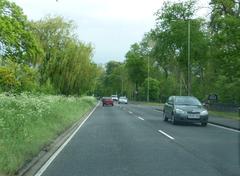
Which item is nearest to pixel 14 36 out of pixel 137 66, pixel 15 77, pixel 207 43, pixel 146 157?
pixel 15 77

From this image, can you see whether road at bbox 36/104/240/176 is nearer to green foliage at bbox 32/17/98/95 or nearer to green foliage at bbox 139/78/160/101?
green foliage at bbox 32/17/98/95

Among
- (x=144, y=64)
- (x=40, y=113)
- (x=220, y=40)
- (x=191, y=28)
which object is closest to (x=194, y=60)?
(x=191, y=28)

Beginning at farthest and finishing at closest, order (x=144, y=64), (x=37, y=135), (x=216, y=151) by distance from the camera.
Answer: (x=144, y=64)
(x=37, y=135)
(x=216, y=151)

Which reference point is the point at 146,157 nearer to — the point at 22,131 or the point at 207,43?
the point at 22,131

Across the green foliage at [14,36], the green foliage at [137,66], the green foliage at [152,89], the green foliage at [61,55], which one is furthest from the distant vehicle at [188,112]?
the green foliage at [137,66]

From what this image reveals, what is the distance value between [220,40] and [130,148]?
2537 cm

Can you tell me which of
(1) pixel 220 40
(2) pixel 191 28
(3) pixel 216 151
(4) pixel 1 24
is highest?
(2) pixel 191 28

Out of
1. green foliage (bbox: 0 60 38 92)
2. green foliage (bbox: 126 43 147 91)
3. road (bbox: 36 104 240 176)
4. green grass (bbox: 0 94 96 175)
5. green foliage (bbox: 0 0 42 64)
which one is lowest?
road (bbox: 36 104 240 176)

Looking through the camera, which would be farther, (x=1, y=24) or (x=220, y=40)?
(x=220, y=40)

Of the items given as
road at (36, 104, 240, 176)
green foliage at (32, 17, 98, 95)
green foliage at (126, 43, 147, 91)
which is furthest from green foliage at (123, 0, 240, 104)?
green foliage at (126, 43, 147, 91)

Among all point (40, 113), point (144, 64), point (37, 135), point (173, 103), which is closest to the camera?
point (37, 135)

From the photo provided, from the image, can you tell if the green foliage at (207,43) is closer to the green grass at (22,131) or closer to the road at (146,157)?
the green grass at (22,131)

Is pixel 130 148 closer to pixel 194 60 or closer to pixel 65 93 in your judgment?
pixel 65 93

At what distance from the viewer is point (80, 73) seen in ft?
159
